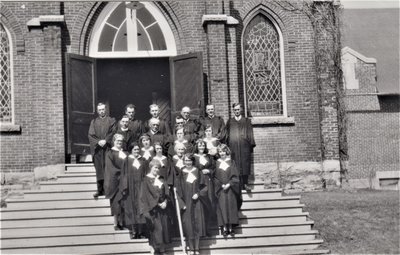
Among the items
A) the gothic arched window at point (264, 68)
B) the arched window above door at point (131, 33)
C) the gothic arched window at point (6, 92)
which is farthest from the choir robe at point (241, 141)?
the gothic arched window at point (6, 92)

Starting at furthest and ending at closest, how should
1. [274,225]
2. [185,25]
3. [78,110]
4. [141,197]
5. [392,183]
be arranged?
[392,183] < [185,25] < [78,110] < [274,225] < [141,197]

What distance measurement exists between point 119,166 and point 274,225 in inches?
117

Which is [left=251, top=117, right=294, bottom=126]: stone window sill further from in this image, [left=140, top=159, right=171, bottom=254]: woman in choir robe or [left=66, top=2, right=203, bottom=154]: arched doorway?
[left=140, top=159, right=171, bottom=254]: woman in choir robe

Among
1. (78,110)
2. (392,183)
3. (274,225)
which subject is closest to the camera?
(274,225)

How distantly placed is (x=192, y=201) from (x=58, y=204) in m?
2.77

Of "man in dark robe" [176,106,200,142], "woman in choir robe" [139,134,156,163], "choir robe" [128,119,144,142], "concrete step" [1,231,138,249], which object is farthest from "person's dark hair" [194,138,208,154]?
"concrete step" [1,231,138,249]

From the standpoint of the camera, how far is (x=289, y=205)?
1168 cm

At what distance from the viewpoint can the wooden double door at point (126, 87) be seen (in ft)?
46.2

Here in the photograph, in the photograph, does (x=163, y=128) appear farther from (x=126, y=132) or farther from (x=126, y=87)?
(x=126, y=87)

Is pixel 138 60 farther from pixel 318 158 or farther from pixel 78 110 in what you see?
pixel 318 158

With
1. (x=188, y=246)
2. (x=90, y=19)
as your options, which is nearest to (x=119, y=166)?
(x=188, y=246)

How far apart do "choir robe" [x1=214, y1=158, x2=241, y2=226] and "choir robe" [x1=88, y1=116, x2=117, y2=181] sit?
2.21 meters

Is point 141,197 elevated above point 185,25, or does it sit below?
below

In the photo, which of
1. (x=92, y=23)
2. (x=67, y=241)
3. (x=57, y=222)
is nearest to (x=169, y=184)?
(x=67, y=241)
